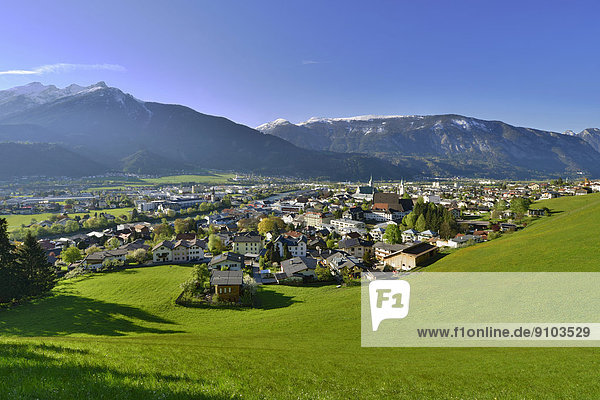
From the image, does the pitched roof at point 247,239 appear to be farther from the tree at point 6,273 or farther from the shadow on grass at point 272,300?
the tree at point 6,273

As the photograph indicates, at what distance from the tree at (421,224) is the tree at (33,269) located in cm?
7880

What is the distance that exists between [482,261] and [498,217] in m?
63.6

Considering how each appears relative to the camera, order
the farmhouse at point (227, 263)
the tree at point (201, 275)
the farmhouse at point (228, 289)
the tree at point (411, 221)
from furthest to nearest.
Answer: the tree at point (411, 221), the farmhouse at point (227, 263), the tree at point (201, 275), the farmhouse at point (228, 289)

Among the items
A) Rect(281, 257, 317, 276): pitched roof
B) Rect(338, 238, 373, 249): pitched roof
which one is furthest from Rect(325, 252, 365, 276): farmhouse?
Rect(338, 238, 373, 249): pitched roof

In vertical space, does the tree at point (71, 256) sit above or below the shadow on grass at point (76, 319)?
below

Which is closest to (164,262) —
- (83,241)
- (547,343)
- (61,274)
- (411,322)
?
(61,274)

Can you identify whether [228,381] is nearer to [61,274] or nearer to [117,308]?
[117,308]

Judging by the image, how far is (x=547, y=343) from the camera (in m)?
15.1

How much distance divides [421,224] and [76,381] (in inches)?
3068

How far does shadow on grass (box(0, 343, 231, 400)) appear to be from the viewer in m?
6.50

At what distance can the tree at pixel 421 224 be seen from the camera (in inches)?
2904

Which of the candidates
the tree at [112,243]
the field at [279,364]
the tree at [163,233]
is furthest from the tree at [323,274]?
the tree at [112,243]

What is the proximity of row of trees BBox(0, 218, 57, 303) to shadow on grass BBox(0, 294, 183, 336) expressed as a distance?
2.43 metres

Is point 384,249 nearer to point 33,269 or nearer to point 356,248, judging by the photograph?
point 356,248
